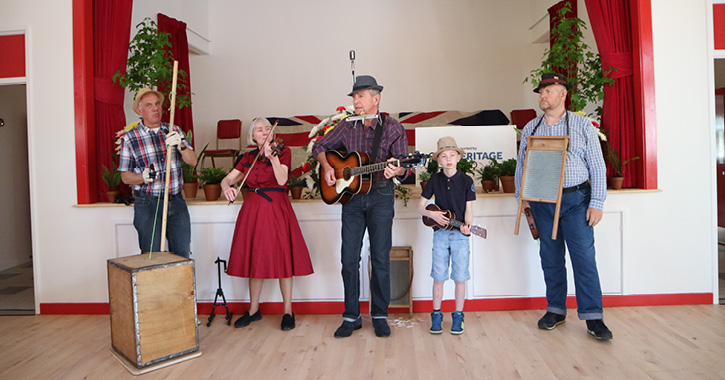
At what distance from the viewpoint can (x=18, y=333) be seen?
3.62 meters

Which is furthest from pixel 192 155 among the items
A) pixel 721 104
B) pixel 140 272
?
pixel 721 104

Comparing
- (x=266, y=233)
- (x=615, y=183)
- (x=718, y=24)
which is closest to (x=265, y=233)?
(x=266, y=233)

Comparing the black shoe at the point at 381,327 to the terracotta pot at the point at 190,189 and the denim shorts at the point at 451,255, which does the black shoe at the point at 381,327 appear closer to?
the denim shorts at the point at 451,255

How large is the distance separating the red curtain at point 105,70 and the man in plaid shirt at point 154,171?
80 centimetres

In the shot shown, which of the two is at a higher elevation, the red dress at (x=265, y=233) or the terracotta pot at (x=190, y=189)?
the terracotta pot at (x=190, y=189)

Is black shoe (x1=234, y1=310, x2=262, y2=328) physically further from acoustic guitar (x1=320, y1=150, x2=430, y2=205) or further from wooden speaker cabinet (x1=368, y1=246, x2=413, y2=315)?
acoustic guitar (x1=320, y1=150, x2=430, y2=205)

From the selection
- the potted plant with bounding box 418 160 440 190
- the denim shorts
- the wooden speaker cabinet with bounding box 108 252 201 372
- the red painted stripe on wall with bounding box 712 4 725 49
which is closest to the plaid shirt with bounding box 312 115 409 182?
the denim shorts

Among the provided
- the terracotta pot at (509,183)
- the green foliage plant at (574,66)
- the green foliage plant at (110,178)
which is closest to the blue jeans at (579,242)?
the terracotta pot at (509,183)

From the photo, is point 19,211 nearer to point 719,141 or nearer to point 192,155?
point 192,155

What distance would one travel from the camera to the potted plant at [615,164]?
3.87 metres

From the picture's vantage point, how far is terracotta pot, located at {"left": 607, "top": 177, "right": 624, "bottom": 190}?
3846mm

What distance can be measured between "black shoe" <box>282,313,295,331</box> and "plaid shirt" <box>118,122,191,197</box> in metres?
1.16

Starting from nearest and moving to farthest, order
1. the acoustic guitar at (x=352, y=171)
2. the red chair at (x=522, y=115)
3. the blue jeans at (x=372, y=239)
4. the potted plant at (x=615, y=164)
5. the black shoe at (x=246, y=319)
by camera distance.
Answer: the acoustic guitar at (x=352, y=171)
the blue jeans at (x=372, y=239)
the black shoe at (x=246, y=319)
the potted plant at (x=615, y=164)
the red chair at (x=522, y=115)

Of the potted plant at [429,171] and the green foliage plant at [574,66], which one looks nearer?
the potted plant at [429,171]
